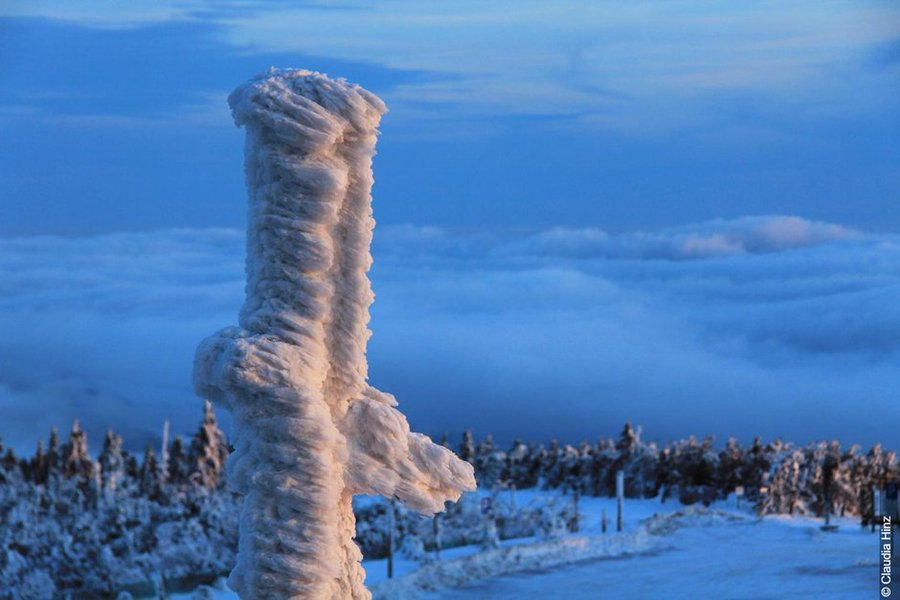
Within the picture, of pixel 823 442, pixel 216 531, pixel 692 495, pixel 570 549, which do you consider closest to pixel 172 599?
pixel 216 531

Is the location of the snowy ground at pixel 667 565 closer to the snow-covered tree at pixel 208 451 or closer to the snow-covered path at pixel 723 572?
the snow-covered path at pixel 723 572

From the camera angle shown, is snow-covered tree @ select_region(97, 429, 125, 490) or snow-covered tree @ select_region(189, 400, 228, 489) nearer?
snow-covered tree @ select_region(189, 400, 228, 489)

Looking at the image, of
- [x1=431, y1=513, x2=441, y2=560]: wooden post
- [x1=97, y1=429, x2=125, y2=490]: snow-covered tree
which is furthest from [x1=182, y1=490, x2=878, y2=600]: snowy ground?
[x1=97, y1=429, x2=125, y2=490]: snow-covered tree

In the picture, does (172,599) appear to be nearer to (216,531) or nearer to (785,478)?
(216,531)

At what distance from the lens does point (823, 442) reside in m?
20.9

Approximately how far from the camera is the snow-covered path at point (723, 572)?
13586 mm

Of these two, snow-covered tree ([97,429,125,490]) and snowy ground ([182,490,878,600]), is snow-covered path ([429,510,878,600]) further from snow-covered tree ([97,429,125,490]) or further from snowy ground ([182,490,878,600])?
snow-covered tree ([97,429,125,490])

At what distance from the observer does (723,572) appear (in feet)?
47.8

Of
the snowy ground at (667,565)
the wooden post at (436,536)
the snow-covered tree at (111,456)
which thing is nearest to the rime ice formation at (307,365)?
the snowy ground at (667,565)

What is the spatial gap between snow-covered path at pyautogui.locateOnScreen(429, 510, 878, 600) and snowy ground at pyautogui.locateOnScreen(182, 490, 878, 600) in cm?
1

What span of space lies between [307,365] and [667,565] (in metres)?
12.0

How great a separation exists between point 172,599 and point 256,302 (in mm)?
10204

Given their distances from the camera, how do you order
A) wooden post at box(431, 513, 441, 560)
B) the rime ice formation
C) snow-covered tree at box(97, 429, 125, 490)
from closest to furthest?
the rime ice formation, wooden post at box(431, 513, 441, 560), snow-covered tree at box(97, 429, 125, 490)

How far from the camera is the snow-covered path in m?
13.6
